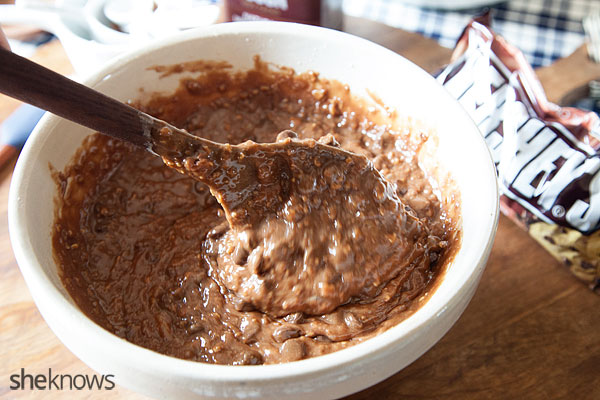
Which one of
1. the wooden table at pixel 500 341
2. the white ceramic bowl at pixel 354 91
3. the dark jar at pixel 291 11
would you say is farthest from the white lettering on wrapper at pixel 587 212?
the dark jar at pixel 291 11

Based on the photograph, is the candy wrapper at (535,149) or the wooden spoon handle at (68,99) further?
the candy wrapper at (535,149)

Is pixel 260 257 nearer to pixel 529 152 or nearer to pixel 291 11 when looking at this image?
pixel 529 152

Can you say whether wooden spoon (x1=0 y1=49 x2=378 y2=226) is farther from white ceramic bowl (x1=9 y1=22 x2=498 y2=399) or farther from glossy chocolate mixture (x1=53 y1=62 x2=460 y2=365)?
white ceramic bowl (x1=9 y1=22 x2=498 y2=399)

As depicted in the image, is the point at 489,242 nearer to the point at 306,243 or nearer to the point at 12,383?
the point at 306,243
